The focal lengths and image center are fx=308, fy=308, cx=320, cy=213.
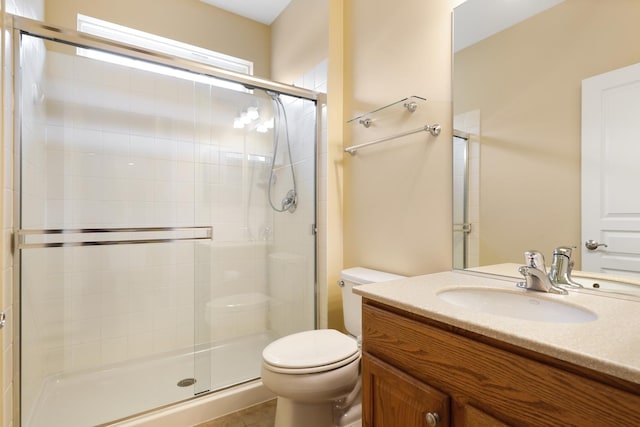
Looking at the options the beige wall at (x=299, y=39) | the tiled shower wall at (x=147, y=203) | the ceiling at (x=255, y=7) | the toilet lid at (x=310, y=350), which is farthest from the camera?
the ceiling at (x=255, y=7)

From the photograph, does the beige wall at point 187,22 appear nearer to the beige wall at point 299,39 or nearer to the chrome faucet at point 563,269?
the beige wall at point 299,39

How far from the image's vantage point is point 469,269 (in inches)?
50.2

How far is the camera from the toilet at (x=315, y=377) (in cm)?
120

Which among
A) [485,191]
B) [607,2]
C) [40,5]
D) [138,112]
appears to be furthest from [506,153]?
[40,5]

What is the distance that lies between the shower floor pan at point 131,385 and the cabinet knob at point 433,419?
1311 mm

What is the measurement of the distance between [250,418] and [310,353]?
25.5 inches

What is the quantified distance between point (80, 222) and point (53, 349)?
765 mm

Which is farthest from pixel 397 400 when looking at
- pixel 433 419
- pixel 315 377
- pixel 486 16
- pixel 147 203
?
pixel 147 203

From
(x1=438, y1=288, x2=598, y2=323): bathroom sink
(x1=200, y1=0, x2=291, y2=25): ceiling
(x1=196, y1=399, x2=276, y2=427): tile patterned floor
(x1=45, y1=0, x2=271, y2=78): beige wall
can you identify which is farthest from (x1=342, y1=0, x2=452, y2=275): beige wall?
(x1=45, y1=0, x2=271, y2=78): beige wall

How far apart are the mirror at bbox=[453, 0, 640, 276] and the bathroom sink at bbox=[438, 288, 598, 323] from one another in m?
0.20

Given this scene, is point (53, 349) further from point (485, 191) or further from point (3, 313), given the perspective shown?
point (485, 191)

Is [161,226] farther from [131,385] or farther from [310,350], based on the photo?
[310,350]

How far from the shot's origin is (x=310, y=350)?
1.34 m

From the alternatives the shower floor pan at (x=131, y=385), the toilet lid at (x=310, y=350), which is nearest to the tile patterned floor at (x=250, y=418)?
the shower floor pan at (x=131, y=385)
